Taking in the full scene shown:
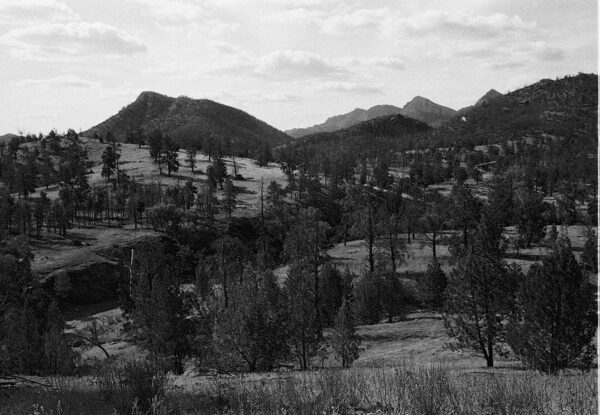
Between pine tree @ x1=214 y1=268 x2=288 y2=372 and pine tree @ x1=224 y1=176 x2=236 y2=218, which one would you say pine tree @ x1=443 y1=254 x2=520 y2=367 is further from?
pine tree @ x1=224 y1=176 x2=236 y2=218

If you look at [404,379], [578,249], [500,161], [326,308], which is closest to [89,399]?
[404,379]

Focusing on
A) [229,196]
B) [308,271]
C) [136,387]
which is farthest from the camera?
A: [229,196]

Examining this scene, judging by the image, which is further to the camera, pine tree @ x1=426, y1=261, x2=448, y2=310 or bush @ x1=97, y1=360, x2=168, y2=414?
pine tree @ x1=426, y1=261, x2=448, y2=310

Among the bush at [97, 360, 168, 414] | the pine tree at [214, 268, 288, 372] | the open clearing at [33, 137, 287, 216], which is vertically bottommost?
the pine tree at [214, 268, 288, 372]

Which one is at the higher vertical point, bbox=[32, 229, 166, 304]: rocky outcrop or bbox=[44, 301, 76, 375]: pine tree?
bbox=[44, 301, 76, 375]: pine tree

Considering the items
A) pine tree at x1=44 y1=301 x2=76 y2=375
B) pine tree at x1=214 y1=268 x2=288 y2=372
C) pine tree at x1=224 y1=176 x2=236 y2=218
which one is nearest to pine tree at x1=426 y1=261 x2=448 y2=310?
pine tree at x1=214 y1=268 x2=288 y2=372

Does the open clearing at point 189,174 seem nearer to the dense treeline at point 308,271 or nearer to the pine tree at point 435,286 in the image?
the dense treeline at point 308,271

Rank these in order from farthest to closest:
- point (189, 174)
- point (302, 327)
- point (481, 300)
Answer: point (189, 174) < point (302, 327) < point (481, 300)

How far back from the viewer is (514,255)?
77.6 metres

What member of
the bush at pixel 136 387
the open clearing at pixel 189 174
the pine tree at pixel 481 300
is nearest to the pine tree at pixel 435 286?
the pine tree at pixel 481 300

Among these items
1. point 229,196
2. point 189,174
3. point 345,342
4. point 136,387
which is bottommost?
point 345,342

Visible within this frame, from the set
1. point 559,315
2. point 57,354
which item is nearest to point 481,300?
point 559,315

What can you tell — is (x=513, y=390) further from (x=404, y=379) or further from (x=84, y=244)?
(x=84, y=244)

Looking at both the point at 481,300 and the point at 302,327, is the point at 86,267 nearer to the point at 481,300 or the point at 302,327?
the point at 302,327
